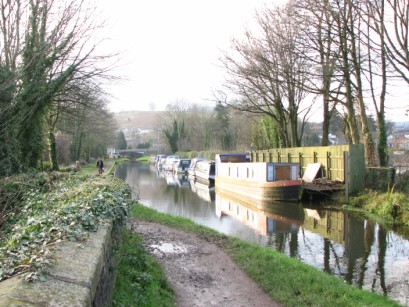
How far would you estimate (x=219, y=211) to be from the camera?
1984 cm

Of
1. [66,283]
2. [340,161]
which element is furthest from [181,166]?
[66,283]

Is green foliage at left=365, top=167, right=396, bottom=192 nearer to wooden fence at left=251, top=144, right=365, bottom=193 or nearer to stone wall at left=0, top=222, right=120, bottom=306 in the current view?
wooden fence at left=251, top=144, right=365, bottom=193

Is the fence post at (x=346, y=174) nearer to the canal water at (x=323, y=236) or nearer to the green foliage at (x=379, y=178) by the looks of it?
the green foliage at (x=379, y=178)

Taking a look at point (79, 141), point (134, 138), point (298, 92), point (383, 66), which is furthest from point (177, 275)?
point (134, 138)

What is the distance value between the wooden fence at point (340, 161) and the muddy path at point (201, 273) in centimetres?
1094

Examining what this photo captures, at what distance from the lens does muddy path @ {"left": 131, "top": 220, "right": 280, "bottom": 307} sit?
654cm

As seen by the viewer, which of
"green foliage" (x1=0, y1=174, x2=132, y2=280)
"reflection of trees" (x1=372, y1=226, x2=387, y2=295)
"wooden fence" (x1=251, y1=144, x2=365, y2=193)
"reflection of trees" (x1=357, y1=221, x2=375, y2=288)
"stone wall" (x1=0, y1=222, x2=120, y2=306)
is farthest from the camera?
"wooden fence" (x1=251, y1=144, x2=365, y2=193)

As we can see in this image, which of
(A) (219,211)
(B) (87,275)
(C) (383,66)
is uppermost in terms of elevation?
(C) (383,66)

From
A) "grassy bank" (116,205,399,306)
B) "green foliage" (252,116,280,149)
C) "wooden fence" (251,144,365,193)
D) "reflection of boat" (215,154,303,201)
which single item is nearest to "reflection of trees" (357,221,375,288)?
"grassy bank" (116,205,399,306)

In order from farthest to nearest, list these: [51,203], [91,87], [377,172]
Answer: [377,172], [91,87], [51,203]

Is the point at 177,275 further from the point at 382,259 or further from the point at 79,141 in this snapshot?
the point at 79,141

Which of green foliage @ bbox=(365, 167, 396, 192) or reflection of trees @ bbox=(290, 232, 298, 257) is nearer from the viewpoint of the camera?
reflection of trees @ bbox=(290, 232, 298, 257)

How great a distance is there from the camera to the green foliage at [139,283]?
5164 millimetres

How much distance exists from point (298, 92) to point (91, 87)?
1494 cm
